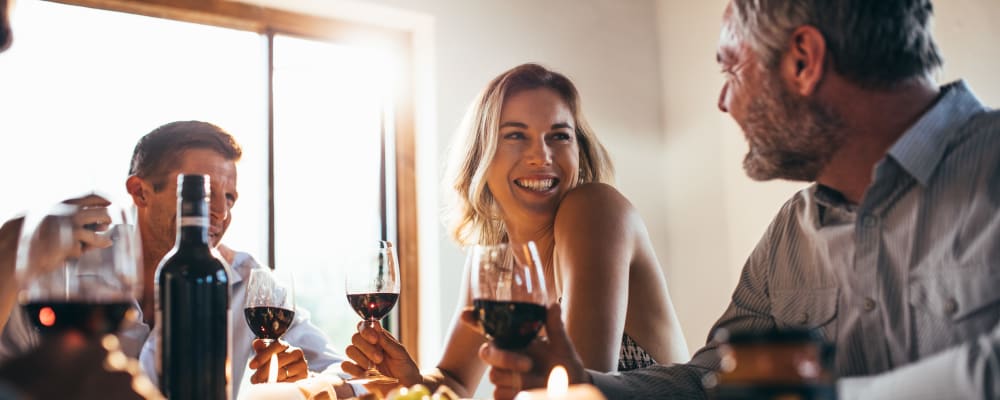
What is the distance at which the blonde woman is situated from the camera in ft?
5.16

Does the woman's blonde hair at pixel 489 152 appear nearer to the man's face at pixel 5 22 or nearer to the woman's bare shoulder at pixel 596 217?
the woman's bare shoulder at pixel 596 217

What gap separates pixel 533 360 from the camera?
3.61 ft

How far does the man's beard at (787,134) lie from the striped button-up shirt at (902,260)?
0.06 m

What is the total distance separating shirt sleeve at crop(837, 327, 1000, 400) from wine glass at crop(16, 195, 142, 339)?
0.70m

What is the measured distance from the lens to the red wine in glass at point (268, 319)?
1.41 meters

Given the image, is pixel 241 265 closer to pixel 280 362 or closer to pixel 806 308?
pixel 280 362

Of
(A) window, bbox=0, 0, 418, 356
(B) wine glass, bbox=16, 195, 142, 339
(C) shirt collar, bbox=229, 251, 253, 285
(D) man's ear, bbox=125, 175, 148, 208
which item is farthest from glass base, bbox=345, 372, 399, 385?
(A) window, bbox=0, 0, 418, 356

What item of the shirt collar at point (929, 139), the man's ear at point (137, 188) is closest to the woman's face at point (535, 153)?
the man's ear at point (137, 188)

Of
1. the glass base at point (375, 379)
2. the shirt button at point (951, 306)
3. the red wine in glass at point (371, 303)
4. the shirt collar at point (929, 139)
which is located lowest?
the glass base at point (375, 379)

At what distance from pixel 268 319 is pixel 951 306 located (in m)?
1.03

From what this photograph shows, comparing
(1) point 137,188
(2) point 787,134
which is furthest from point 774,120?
(1) point 137,188

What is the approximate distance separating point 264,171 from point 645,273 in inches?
73.9

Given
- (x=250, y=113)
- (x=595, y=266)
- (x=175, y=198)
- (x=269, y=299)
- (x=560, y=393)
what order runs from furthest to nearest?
(x=250, y=113) → (x=175, y=198) → (x=595, y=266) → (x=269, y=299) → (x=560, y=393)

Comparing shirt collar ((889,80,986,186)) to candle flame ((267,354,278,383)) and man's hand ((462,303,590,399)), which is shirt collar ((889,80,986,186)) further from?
candle flame ((267,354,278,383))
